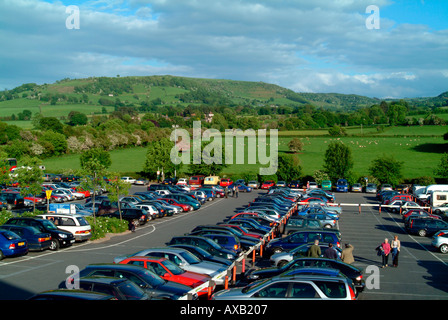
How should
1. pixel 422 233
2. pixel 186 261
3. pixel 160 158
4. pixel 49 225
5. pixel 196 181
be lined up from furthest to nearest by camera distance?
pixel 160 158, pixel 196 181, pixel 422 233, pixel 49 225, pixel 186 261

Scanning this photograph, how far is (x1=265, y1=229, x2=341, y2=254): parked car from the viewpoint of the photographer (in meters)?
19.5

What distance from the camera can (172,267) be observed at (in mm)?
13641

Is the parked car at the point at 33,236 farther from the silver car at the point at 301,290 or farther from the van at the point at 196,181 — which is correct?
the van at the point at 196,181

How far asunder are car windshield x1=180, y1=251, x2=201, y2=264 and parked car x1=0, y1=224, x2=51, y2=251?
910 cm

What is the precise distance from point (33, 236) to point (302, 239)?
12933mm

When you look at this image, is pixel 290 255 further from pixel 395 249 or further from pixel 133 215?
pixel 133 215

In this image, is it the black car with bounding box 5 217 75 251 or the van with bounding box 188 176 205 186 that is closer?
the black car with bounding box 5 217 75 251

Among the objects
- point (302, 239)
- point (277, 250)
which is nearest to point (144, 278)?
point (277, 250)

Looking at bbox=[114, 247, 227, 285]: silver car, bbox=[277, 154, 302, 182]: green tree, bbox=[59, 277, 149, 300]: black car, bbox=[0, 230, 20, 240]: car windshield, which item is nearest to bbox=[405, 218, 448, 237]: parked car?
bbox=[114, 247, 227, 285]: silver car

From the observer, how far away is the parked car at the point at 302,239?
768 inches

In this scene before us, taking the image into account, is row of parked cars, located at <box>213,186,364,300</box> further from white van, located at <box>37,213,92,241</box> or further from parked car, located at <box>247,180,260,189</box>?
parked car, located at <box>247,180,260,189</box>

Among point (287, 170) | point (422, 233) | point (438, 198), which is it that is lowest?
point (422, 233)
